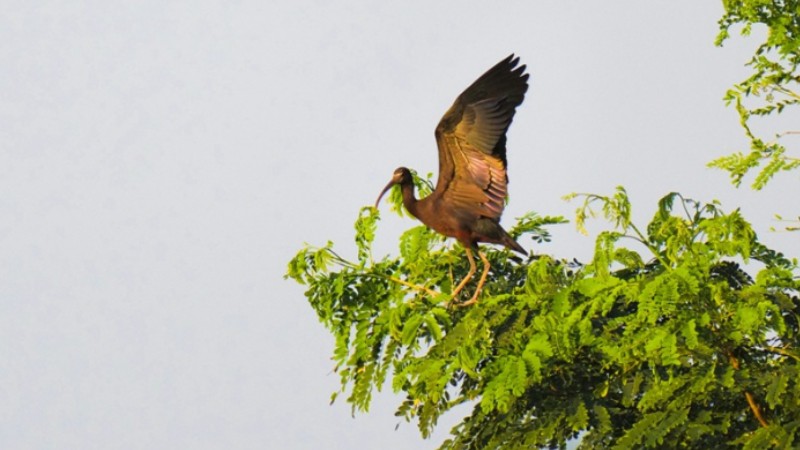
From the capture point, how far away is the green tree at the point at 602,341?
8211 millimetres

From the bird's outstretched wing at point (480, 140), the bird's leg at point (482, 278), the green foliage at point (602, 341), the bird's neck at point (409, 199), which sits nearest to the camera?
the green foliage at point (602, 341)

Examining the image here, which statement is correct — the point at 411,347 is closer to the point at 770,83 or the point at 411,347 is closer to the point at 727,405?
the point at 727,405

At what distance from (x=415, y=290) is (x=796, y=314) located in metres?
2.59

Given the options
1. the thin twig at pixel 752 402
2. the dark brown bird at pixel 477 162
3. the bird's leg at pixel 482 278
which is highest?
the dark brown bird at pixel 477 162

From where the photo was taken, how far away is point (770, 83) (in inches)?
518

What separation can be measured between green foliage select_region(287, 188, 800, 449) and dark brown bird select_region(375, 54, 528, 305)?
0.38 metres

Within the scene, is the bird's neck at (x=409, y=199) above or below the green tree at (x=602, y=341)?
above

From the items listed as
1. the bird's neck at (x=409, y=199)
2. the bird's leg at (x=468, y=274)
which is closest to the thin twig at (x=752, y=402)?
the bird's leg at (x=468, y=274)

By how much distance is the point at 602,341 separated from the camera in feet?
29.3

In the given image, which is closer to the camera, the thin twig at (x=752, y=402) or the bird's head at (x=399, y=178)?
the thin twig at (x=752, y=402)

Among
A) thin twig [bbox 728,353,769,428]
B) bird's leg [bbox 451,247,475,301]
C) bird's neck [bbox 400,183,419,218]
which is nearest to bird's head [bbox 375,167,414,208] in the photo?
bird's neck [bbox 400,183,419,218]

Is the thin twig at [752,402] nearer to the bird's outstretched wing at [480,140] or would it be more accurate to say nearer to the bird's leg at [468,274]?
the bird's leg at [468,274]

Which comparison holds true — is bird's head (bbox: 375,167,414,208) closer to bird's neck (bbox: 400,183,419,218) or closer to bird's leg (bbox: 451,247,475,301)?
bird's neck (bbox: 400,183,419,218)

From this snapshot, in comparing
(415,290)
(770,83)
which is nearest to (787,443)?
(415,290)
